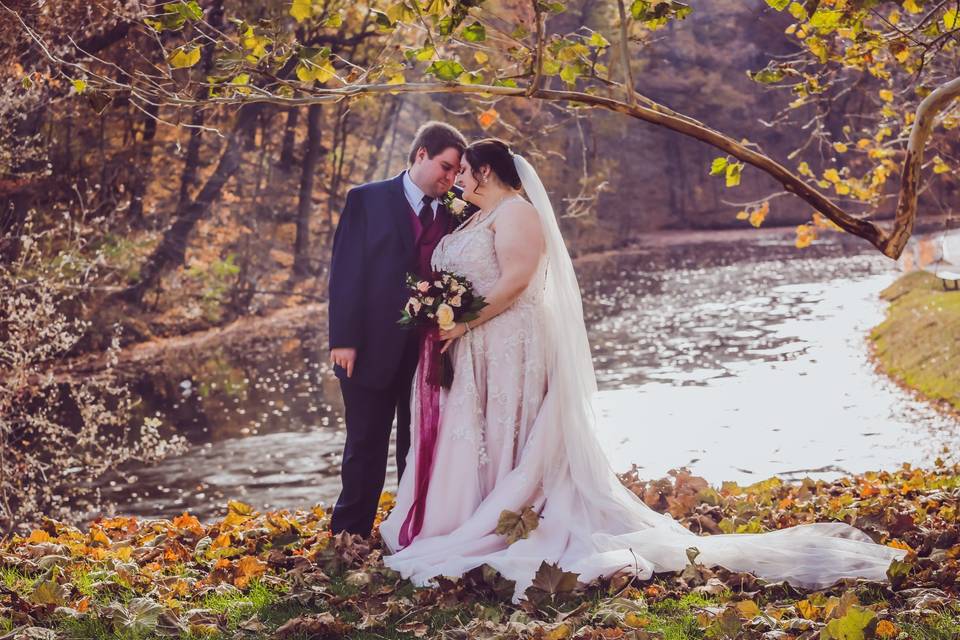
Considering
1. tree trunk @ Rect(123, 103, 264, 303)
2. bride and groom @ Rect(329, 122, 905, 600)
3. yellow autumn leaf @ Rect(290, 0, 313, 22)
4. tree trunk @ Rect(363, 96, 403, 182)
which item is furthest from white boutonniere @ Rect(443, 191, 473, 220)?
tree trunk @ Rect(363, 96, 403, 182)

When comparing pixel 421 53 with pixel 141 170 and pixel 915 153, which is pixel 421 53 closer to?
pixel 915 153

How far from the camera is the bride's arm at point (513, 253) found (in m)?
5.35

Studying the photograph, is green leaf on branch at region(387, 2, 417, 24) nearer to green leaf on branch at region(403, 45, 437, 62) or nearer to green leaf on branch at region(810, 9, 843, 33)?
green leaf on branch at region(403, 45, 437, 62)

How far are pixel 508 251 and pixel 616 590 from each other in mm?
1794

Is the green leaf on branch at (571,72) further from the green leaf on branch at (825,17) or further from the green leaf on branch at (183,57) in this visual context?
the green leaf on branch at (183,57)

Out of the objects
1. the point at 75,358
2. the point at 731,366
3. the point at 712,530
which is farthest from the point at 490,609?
the point at 75,358

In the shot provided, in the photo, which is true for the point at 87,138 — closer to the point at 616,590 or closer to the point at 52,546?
the point at 52,546

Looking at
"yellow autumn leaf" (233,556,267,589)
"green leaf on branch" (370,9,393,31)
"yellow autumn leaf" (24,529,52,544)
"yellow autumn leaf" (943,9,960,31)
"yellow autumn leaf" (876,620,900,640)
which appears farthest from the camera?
"yellow autumn leaf" (24,529,52,544)

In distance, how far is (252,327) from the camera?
69.3ft

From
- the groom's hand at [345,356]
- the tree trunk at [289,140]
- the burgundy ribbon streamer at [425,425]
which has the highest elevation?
the tree trunk at [289,140]

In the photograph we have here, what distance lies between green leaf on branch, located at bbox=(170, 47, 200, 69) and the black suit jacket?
138 centimetres

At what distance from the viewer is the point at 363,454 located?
220 inches

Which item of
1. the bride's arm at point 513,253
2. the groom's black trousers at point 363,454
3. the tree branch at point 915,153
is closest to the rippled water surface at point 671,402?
the groom's black trousers at point 363,454

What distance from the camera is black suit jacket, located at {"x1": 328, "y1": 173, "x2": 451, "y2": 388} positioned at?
5.55 meters
